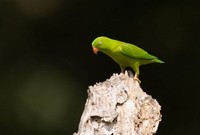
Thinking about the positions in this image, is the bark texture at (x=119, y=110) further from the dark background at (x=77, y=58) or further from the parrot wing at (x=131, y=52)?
the dark background at (x=77, y=58)

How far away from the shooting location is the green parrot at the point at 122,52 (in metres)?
2.98

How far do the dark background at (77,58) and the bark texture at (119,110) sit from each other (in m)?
2.91

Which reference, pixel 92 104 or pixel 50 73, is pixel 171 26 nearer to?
pixel 50 73

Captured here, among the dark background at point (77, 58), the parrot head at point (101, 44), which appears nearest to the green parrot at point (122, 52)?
the parrot head at point (101, 44)

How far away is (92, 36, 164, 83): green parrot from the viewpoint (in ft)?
9.78

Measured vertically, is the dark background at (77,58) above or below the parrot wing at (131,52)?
above

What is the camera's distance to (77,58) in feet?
20.0

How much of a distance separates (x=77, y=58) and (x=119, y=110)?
3602mm

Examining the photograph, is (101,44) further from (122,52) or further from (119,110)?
(119,110)

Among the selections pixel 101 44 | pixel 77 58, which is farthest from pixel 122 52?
pixel 77 58

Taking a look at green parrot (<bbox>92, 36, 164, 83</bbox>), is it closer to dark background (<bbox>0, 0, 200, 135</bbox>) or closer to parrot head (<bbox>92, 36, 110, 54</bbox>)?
parrot head (<bbox>92, 36, 110, 54</bbox>)

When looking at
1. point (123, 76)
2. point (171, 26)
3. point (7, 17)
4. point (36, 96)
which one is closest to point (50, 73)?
point (36, 96)

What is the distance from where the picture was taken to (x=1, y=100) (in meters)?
5.93

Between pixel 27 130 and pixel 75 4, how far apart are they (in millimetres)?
1177
